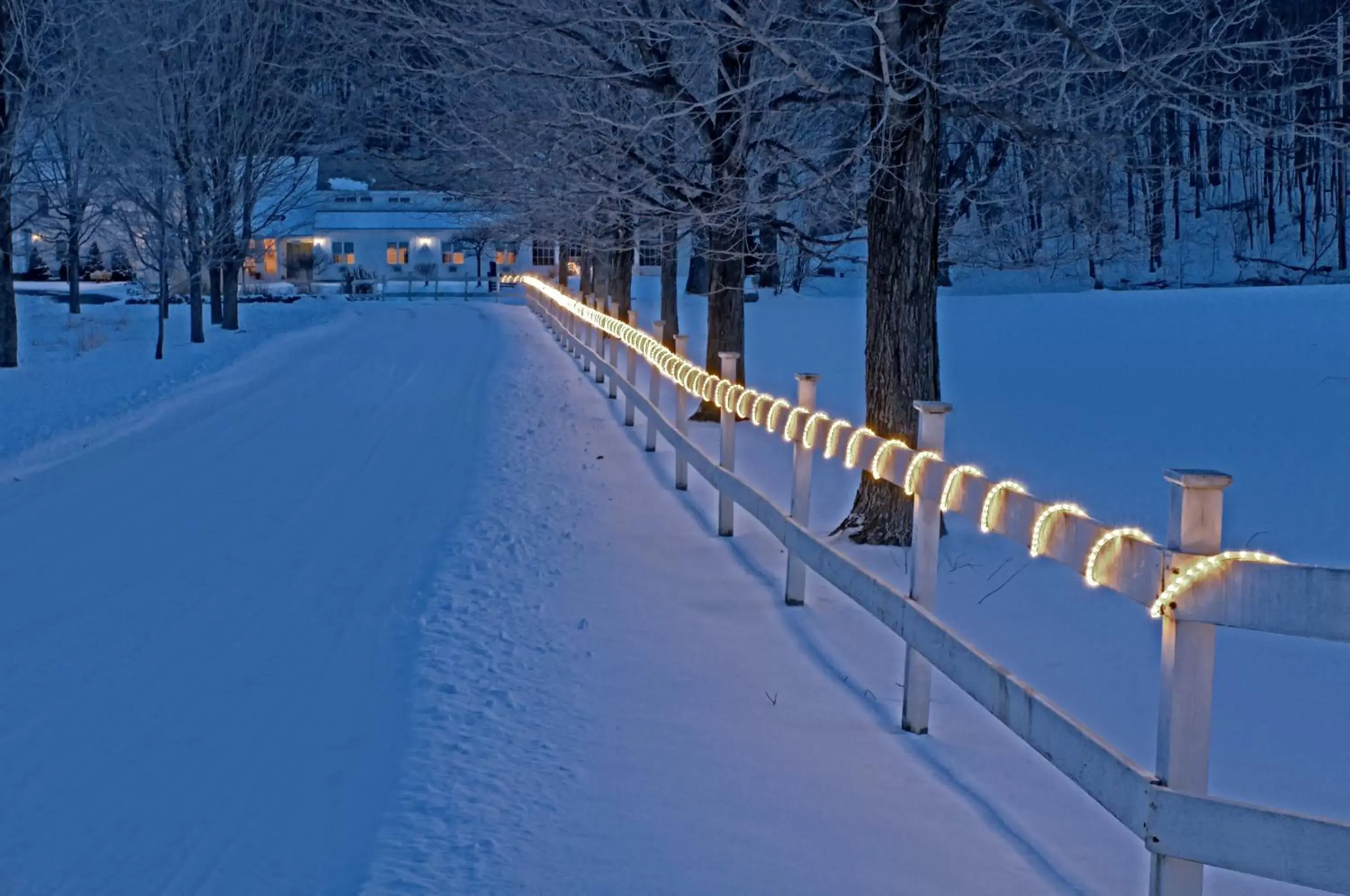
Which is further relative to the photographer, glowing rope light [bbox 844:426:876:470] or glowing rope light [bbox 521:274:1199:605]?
glowing rope light [bbox 844:426:876:470]

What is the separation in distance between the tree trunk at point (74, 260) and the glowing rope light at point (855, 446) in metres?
31.0

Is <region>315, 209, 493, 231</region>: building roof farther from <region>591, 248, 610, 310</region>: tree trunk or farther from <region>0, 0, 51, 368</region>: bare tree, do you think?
<region>0, 0, 51, 368</region>: bare tree

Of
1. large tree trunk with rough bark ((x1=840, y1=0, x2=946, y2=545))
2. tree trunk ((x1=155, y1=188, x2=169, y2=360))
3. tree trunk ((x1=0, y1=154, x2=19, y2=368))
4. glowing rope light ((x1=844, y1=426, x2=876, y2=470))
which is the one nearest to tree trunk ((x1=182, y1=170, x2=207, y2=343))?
tree trunk ((x1=155, y1=188, x2=169, y2=360))

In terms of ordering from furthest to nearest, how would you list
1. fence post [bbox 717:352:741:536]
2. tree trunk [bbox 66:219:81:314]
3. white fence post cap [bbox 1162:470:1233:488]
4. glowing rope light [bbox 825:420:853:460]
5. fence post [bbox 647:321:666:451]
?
1. tree trunk [bbox 66:219:81:314]
2. fence post [bbox 647:321:666:451]
3. fence post [bbox 717:352:741:536]
4. glowing rope light [bbox 825:420:853:460]
5. white fence post cap [bbox 1162:470:1233:488]

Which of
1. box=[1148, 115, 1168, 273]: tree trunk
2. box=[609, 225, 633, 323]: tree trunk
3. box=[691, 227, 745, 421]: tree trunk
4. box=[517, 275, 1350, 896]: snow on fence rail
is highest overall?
box=[1148, 115, 1168, 273]: tree trunk

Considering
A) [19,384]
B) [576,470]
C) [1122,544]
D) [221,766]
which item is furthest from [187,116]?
[1122,544]

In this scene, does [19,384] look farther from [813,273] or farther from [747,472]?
[813,273]

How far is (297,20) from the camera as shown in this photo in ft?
123

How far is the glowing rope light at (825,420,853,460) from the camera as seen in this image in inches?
288

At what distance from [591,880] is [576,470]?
9151mm

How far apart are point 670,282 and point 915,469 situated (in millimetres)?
20269

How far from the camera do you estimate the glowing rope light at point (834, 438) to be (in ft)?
24.0

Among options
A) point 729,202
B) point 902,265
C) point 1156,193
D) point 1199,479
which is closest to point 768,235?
point 729,202

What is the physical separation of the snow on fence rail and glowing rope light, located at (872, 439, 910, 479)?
0.01 m
